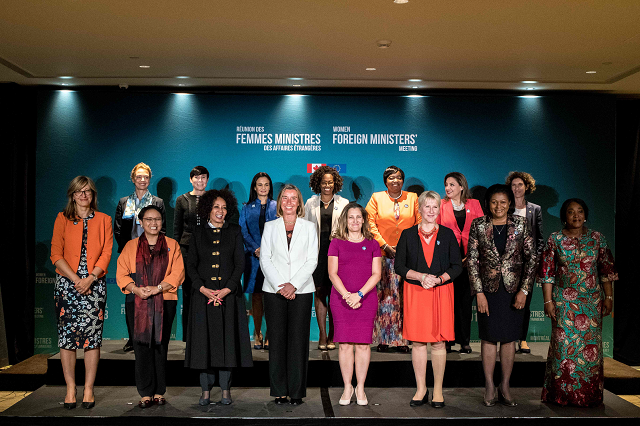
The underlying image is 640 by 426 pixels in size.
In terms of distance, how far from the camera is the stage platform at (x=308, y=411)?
13.5ft

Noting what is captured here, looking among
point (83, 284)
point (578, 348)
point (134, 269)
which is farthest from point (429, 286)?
point (83, 284)

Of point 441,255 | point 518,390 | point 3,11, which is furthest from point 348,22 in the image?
point 518,390

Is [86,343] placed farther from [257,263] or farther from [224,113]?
[224,113]

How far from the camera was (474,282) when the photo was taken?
4.45 metres

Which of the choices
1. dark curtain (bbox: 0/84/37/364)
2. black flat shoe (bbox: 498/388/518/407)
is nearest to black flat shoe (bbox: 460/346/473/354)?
black flat shoe (bbox: 498/388/518/407)

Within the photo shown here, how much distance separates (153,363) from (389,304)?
7.25 feet

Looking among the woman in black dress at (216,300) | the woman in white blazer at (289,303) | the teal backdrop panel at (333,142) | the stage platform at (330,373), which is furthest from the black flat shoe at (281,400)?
the teal backdrop panel at (333,142)

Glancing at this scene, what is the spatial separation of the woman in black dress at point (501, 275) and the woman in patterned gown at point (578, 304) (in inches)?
10.1

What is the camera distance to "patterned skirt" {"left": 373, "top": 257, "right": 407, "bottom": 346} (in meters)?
5.37

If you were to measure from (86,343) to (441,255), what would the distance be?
2861 millimetres

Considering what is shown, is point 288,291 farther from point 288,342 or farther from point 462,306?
point 462,306

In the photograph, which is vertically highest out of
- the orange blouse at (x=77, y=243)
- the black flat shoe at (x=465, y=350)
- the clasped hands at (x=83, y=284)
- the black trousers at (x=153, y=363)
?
the orange blouse at (x=77, y=243)

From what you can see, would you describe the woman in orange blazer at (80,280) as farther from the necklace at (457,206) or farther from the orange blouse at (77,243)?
the necklace at (457,206)

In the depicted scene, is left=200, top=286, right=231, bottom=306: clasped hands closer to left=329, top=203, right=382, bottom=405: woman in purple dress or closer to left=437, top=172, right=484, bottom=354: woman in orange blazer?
left=329, top=203, right=382, bottom=405: woman in purple dress
